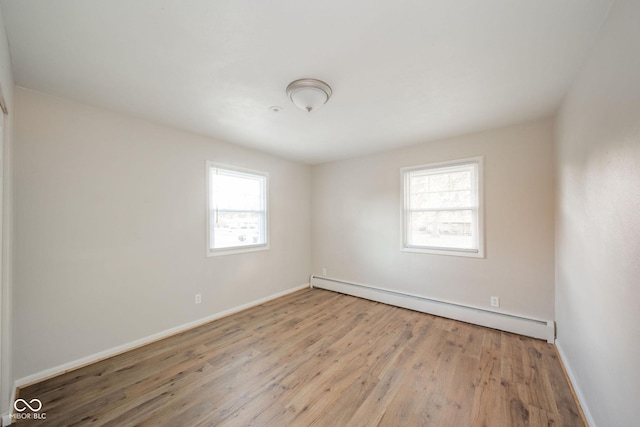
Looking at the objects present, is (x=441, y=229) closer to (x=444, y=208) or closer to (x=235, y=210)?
(x=444, y=208)

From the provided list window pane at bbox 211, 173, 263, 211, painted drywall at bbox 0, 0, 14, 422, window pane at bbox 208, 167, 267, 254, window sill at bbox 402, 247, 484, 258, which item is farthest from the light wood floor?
window pane at bbox 211, 173, 263, 211

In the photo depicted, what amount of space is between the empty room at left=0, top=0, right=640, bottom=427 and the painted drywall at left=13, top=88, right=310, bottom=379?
0.06 feet

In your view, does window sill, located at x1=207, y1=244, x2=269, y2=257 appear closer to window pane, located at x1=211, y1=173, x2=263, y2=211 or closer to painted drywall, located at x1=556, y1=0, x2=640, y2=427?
window pane, located at x1=211, y1=173, x2=263, y2=211

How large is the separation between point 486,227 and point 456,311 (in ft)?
3.92

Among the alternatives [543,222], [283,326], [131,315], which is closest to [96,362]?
[131,315]

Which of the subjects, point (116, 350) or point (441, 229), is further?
point (441, 229)

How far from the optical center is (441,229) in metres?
3.50

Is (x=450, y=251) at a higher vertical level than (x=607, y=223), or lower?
lower

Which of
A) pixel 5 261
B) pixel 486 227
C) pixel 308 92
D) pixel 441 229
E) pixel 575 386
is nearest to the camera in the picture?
pixel 5 261

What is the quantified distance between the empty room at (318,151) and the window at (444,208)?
0.10 feet

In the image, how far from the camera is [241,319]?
10.9 ft

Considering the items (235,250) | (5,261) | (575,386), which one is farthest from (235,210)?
(575,386)

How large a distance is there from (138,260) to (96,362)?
999mm

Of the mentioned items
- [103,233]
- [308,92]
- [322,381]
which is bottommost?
[322,381]
